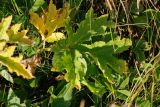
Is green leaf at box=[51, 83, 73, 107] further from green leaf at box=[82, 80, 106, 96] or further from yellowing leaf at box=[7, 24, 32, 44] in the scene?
yellowing leaf at box=[7, 24, 32, 44]

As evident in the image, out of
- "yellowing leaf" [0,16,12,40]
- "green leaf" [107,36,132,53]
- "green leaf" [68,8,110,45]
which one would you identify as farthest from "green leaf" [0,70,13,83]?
"green leaf" [107,36,132,53]

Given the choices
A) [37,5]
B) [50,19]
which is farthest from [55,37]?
[37,5]

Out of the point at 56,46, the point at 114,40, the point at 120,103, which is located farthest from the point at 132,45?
the point at 56,46

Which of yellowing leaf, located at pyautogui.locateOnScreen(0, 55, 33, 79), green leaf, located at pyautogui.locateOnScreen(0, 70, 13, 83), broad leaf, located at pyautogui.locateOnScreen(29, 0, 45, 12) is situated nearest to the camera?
yellowing leaf, located at pyautogui.locateOnScreen(0, 55, 33, 79)

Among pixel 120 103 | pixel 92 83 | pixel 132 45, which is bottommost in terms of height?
pixel 120 103

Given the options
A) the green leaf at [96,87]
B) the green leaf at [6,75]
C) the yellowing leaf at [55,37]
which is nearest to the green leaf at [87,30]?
the yellowing leaf at [55,37]

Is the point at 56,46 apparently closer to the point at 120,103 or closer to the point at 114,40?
the point at 114,40

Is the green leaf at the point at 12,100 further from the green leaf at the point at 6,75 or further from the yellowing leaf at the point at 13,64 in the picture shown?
the yellowing leaf at the point at 13,64

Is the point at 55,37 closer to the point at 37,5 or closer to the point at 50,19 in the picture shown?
the point at 50,19
